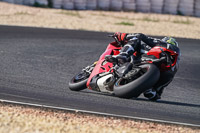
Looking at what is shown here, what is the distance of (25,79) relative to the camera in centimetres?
762

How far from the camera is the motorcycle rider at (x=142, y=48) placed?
20.5 ft

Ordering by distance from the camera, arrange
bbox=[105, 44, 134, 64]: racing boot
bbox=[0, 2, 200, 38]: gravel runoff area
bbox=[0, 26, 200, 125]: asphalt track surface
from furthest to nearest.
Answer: bbox=[0, 2, 200, 38]: gravel runoff area, bbox=[105, 44, 134, 64]: racing boot, bbox=[0, 26, 200, 125]: asphalt track surface

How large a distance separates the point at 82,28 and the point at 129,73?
10.5 meters

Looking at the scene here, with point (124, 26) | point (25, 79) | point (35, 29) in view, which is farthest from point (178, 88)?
point (124, 26)

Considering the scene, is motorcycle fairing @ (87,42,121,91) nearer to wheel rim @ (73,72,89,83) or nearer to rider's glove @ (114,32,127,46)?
rider's glove @ (114,32,127,46)

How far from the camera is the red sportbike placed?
5797 millimetres

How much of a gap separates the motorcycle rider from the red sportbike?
10 cm

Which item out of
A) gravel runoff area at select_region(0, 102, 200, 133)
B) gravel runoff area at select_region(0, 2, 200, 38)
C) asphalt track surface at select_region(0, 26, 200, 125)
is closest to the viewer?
gravel runoff area at select_region(0, 102, 200, 133)

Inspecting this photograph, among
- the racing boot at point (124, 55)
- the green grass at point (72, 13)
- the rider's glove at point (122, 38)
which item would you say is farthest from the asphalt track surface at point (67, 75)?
the green grass at point (72, 13)

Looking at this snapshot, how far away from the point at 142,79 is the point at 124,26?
12213 mm

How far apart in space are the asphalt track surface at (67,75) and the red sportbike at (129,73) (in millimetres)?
222

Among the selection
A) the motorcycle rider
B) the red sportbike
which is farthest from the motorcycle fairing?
the motorcycle rider

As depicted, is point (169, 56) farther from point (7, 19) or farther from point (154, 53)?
point (7, 19)

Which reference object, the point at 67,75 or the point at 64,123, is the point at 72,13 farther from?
the point at 64,123
